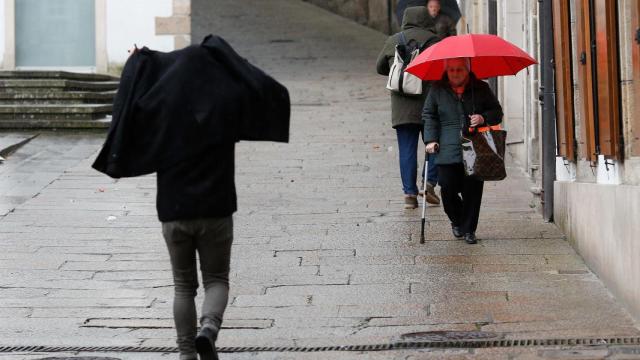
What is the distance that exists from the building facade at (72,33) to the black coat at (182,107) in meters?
15.3

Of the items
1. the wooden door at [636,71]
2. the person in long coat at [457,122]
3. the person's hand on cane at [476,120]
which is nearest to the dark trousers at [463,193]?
the person in long coat at [457,122]

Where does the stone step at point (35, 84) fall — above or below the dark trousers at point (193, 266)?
above

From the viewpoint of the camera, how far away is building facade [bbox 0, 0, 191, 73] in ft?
70.3

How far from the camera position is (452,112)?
10242 mm

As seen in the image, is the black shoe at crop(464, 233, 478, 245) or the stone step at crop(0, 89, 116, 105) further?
the stone step at crop(0, 89, 116, 105)

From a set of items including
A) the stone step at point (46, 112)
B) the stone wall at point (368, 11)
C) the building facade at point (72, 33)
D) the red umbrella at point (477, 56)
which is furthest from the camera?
the stone wall at point (368, 11)

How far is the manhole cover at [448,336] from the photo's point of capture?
23.9 ft

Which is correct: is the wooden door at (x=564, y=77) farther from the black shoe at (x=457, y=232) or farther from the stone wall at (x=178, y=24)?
the stone wall at (x=178, y=24)

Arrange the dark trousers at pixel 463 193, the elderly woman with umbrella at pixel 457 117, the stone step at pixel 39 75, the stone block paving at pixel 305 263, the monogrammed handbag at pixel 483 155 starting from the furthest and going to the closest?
the stone step at pixel 39 75, the dark trousers at pixel 463 193, the elderly woman with umbrella at pixel 457 117, the monogrammed handbag at pixel 483 155, the stone block paving at pixel 305 263

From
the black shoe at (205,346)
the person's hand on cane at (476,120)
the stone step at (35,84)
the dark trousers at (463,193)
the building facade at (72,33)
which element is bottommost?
the black shoe at (205,346)

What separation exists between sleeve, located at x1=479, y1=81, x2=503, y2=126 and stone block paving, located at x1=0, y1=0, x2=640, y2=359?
3.13ft

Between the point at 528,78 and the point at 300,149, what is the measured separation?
2948 millimetres

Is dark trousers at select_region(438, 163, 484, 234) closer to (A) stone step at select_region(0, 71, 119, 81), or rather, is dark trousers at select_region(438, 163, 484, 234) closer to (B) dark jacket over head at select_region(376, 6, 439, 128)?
(B) dark jacket over head at select_region(376, 6, 439, 128)

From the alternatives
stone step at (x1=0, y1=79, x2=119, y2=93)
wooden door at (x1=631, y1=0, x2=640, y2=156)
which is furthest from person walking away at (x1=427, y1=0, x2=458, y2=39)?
stone step at (x1=0, y1=79, x2=119, y2=93)
